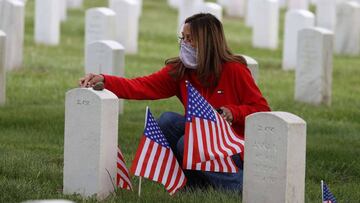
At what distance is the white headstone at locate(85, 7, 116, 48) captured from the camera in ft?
47.3

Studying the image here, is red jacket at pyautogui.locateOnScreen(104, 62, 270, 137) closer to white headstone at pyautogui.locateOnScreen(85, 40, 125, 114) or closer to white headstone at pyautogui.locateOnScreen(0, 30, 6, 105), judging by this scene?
white headstone at pyautogui.locateOnScreen(85, 40, 125, 114)

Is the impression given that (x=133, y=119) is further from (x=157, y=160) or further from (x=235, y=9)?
(x=235, y=9)

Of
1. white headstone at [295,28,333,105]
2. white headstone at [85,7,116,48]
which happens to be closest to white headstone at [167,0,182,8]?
white headstone at [85,7,116,48]

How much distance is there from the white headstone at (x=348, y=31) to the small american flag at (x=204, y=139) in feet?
41.1

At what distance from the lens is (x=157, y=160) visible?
7.04 meters

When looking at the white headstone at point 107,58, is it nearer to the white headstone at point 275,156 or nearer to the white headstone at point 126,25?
the white headstone at point 275,156

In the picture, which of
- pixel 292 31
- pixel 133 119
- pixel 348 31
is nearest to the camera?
pixel 133 119

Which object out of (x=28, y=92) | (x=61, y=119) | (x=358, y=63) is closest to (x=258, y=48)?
(x=358, y=63)

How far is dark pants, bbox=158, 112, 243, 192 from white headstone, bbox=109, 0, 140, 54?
10419 millimetres

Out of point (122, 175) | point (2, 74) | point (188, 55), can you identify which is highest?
point (188, 55)

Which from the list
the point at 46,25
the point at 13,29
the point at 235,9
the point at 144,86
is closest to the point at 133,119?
the point at 144,86

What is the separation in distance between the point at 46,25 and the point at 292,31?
169 inches

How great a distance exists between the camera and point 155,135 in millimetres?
7055

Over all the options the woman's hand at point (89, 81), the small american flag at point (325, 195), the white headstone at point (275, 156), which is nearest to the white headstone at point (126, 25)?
the woman's hand at point (89, 81)
